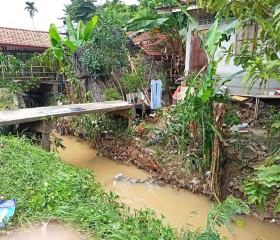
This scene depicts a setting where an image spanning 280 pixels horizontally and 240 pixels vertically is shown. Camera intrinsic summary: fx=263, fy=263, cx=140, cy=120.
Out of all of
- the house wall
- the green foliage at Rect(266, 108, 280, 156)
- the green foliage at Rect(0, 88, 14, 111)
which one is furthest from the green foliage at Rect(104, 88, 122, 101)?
the green foliage at Rect(266, 108, 280, 156)

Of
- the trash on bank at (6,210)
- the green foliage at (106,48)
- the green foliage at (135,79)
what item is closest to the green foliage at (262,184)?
the trash on bank at (6,210)

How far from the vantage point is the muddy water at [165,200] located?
426 centimetres

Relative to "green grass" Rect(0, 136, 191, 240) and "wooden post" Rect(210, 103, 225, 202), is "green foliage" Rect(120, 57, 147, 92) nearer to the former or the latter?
"wooden post" Rect(210, 103, 225, 202)

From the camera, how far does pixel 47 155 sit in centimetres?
434

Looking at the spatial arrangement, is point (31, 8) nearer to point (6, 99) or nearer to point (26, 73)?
point (26, 73)

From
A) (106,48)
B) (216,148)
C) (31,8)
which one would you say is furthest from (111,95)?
(31,8)

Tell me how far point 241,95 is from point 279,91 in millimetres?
1104

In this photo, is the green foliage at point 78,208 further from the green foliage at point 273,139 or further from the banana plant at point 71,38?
the banana plant at point 71,38

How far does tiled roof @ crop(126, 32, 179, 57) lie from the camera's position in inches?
398

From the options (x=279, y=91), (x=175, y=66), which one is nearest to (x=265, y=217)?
(x=279, y=91)

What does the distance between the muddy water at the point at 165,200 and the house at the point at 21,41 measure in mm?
7269

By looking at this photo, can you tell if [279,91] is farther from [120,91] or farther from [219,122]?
[120,91]

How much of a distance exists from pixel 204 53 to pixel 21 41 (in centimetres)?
894

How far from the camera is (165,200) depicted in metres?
5.27
